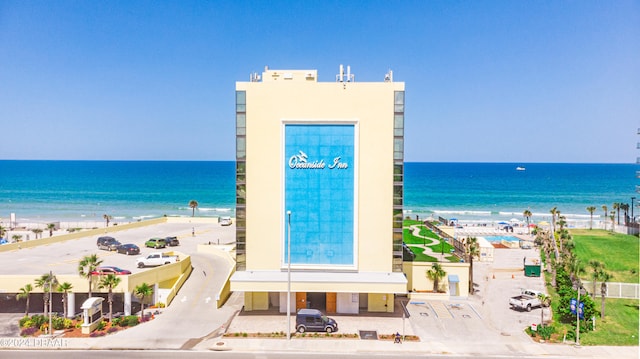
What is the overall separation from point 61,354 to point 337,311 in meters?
19.3

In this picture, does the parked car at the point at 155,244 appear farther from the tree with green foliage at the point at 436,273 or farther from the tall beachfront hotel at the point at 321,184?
the tree with green foliage at the point at 436,273

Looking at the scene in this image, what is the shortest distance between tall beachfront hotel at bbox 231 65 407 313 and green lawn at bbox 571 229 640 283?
27.1 meters

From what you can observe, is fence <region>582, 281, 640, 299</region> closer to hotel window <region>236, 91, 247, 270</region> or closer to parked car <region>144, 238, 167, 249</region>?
hotel window <region>236, 91, 247, 270</region>

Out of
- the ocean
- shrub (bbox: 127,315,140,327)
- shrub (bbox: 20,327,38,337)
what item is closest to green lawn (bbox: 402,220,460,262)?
shrub (bbox: 127,315,140,327)

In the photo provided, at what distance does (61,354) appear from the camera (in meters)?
25.5

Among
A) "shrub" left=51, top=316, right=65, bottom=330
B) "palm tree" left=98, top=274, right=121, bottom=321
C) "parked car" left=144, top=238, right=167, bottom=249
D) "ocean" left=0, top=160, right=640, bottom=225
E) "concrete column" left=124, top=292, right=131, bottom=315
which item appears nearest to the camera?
"shrub" left=51, top=316, right=65, bottom=330

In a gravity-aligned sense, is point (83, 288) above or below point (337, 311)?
above

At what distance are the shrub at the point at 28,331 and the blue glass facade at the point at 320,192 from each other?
719 inches

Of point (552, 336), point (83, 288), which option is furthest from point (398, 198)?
point (83, 288)

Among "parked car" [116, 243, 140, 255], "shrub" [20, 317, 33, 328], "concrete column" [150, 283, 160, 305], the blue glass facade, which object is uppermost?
the blue glass facade

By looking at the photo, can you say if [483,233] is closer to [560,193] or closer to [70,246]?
[70,246]

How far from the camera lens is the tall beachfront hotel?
32906mm

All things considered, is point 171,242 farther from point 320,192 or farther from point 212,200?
point 212,200

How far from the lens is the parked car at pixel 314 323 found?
96.0 feet
